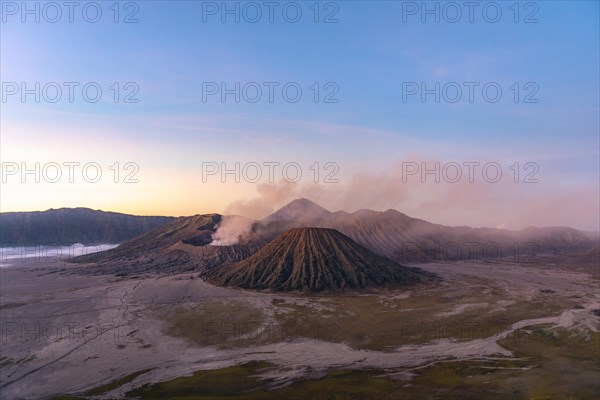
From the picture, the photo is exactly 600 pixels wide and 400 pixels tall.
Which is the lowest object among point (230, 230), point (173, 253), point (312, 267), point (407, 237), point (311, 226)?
point (312, 267)

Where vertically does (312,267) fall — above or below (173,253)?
below

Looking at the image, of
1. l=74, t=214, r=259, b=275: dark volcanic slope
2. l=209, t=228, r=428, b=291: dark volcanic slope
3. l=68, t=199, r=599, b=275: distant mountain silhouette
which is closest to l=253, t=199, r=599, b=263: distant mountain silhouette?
l=68, t=199, r=599, b=275: distant mountain silhouette

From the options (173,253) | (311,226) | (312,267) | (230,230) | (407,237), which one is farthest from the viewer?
(407,237)

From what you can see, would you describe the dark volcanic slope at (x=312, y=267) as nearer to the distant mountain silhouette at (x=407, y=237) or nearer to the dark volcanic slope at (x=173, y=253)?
the dark volcanic slope at (x=173, y=253)

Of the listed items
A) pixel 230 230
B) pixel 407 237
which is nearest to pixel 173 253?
pixel 230 230

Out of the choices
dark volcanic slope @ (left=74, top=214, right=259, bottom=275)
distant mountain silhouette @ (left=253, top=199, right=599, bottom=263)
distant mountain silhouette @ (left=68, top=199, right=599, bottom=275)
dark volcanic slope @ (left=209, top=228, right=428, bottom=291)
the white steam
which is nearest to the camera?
dark volcanic slope @ (left=209, top=228, right=428, bottom=291)

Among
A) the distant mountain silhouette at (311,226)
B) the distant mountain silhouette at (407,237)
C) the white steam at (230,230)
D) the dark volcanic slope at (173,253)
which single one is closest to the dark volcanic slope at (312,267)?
the distant mountain silhouette at (311,226)

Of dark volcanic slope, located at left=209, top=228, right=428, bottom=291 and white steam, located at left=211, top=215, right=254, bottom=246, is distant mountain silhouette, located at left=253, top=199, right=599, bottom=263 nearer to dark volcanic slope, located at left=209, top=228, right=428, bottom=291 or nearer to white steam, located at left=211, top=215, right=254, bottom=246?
white steam, located at left=211, top=215, right=254, bottom=246

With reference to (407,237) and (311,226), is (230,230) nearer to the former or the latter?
(311,226)

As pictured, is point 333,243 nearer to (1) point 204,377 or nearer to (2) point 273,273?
(2) point 273,273
